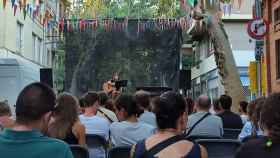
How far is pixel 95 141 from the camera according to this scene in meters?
6.89

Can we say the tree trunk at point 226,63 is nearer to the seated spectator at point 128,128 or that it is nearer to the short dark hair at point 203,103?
the short dark hair at point 203,103

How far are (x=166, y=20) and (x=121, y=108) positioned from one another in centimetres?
2041

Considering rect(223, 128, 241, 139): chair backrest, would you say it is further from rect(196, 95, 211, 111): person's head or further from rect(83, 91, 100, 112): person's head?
rect(83, 91, 100, 112): person's head

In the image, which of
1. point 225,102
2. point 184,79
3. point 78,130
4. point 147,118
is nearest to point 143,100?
point 147,118

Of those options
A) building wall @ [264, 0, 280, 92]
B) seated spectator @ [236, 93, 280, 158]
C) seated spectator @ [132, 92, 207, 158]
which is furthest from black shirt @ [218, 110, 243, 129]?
building wall @ [264, 0, 280, 92]

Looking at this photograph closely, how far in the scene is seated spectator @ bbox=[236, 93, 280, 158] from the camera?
3.67 meters

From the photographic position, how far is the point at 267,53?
22.3 meters

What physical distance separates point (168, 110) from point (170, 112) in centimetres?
2

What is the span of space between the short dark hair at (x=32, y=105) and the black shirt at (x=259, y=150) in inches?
51.1

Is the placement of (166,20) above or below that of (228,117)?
above

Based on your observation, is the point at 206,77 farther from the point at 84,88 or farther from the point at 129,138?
the point at 129,138

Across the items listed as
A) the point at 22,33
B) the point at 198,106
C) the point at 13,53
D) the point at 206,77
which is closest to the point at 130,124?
the point at 198,106

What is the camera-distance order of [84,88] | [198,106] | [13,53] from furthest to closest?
[13,53] → [84,88] → [198,106]

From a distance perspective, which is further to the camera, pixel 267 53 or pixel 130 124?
pixel 267 53
